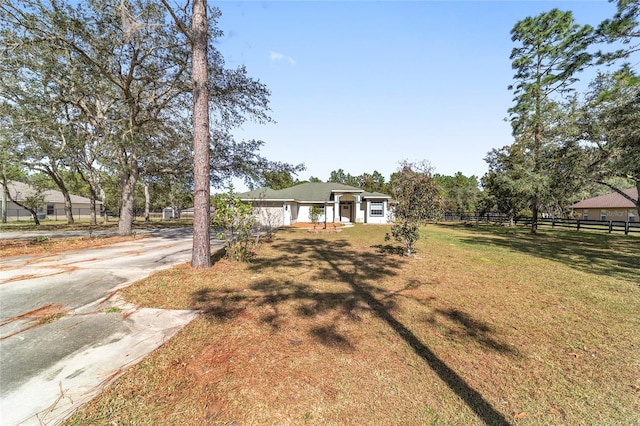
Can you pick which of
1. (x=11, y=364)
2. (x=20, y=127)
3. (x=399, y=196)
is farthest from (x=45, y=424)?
(x=20, y=127)

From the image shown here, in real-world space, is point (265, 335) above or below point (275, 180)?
below

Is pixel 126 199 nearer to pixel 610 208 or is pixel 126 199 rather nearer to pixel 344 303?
pixel 344 303

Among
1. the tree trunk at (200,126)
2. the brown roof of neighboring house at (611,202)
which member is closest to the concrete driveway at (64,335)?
the tree trunk at (200,126)

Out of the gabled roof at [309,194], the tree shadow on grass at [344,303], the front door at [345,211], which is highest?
the gabled roof at [309,194]

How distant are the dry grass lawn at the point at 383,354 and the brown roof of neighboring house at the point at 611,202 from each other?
116 ft

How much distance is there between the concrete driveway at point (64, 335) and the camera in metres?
2.21

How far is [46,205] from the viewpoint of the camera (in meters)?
35.7

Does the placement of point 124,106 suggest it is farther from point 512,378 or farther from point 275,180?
point 512,378

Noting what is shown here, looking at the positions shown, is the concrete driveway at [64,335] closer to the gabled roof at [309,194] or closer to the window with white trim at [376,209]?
the gabled roof at [309,194]

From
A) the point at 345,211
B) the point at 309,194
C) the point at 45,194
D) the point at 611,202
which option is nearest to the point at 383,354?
the point at 309,194

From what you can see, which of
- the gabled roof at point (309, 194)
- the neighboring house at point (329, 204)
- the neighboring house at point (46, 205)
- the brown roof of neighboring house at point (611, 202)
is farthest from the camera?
the neighboring house at point (46, 205)

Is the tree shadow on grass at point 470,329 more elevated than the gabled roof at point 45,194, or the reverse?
the gabled roof at point 45,194

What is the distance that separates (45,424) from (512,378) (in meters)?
4.35

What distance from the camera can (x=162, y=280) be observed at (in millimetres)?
5445
